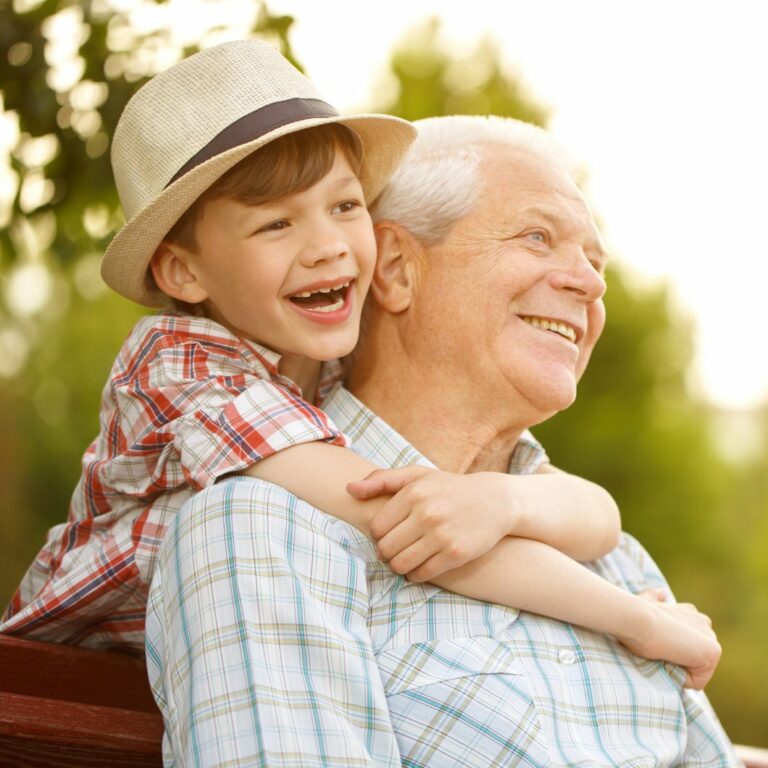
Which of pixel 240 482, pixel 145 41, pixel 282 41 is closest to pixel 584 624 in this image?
pixel 240 482

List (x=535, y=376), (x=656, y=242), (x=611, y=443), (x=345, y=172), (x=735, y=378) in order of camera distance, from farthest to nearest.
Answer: (x=735, y=378), (x=656, y=242), (x=611, y=443), (x=535, y=376), (x=345, y=172)

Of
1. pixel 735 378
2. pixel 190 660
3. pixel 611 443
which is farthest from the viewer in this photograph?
pixel 735 378

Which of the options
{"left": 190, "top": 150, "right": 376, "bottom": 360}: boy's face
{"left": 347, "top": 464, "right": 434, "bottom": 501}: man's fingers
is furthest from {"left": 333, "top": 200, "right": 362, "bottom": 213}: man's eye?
{"left": 347, "top": 464, "right": 434, "bottom": 501}: man's fingers

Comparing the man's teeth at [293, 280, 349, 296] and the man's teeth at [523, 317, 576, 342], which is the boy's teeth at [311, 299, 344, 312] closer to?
the man's teeth at [293, 280, 349, 296]

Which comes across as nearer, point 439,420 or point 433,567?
point 433,567

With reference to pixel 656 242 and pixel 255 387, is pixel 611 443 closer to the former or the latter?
pixel 656 242

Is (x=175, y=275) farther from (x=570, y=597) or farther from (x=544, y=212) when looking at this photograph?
(x=570, y=597)

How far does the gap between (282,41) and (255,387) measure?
125cm

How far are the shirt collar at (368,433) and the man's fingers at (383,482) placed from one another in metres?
0.32

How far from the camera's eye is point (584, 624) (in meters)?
1.94

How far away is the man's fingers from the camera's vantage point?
69.2 inches

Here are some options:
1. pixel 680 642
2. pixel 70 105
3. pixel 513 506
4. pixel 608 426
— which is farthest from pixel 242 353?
pixel 608 426

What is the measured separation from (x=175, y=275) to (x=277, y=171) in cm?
30

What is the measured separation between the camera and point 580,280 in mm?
2283
